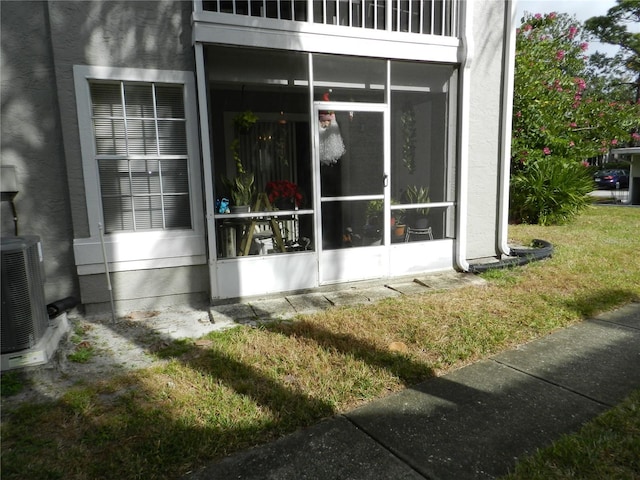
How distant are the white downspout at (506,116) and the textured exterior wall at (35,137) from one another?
5647 millimetres

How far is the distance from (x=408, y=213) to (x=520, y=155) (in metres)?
6.08

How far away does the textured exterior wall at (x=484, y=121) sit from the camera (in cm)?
583

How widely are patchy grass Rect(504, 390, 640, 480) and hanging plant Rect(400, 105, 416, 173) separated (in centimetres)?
399

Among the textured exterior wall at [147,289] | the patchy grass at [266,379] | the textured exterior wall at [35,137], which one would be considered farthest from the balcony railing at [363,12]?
the patchy grass at [266,379]

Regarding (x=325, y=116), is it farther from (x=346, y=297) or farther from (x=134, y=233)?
(x=134, y=233)

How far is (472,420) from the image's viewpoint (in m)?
2.58

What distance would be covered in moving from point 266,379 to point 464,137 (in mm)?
4314

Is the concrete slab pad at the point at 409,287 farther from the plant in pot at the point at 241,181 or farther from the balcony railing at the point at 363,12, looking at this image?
the balcony railing at the point at 363,12

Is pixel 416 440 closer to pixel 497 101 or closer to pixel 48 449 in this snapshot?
pixel 48 449

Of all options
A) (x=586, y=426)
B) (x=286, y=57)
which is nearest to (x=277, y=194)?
(x=286, y=57)

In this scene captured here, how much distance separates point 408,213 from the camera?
228 inches

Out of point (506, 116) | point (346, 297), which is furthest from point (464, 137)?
point (346, 297)

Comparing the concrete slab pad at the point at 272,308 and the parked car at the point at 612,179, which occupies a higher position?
the parked car at the point at 612,179

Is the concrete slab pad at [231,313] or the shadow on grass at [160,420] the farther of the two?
the concrete slab pad at [231,313]
